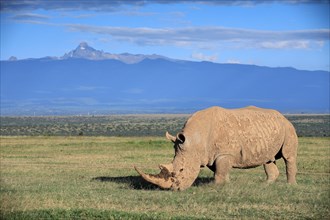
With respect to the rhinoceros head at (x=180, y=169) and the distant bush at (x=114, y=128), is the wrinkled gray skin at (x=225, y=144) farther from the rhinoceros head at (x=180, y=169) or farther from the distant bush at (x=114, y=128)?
the distant bush at (x=114, y=128)

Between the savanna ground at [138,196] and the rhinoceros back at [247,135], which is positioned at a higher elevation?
the rhinoceros back at [247,135]

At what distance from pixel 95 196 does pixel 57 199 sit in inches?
43.7

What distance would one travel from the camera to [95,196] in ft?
55.9

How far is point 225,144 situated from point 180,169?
6.13ft

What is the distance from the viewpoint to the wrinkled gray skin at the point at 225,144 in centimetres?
1814

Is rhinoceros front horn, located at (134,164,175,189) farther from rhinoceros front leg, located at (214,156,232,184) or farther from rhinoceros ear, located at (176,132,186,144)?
rhinoceros front leg, located at (214,156,232,184)

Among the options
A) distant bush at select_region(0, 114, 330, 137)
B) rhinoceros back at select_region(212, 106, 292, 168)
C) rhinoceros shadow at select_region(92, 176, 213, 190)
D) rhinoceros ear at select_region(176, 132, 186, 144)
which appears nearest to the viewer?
rhinoceros ear at select_region(176, 132, 186, 144)

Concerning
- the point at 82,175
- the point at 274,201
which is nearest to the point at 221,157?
the point at 274,201

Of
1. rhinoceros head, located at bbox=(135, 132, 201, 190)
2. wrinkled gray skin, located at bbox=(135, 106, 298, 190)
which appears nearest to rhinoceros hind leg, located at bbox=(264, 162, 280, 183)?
wrinkled gray skin, located at bbox=(135, 106, 298, 190)

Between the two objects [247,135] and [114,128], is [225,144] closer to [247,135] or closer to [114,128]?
[247,135]

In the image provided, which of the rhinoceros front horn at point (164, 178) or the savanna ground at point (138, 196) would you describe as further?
the rhinoceros front horn at point (164, 178)

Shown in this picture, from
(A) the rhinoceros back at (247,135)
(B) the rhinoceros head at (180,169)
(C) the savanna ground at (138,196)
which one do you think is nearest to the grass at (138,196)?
(C) the savanna ground at (138,196)

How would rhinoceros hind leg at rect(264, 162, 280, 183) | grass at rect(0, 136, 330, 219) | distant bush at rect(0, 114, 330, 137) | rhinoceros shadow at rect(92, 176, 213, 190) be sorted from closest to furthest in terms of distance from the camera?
grass at rect(0, 136, 330, 219) < rhinoceros shadow at rect(92, 176, 213, 190) < rhinoceros hind leg at rect(264, 162, 280, 183) < distant bush at rect(0, 114, 330, 137)

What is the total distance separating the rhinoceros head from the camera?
17.8m
